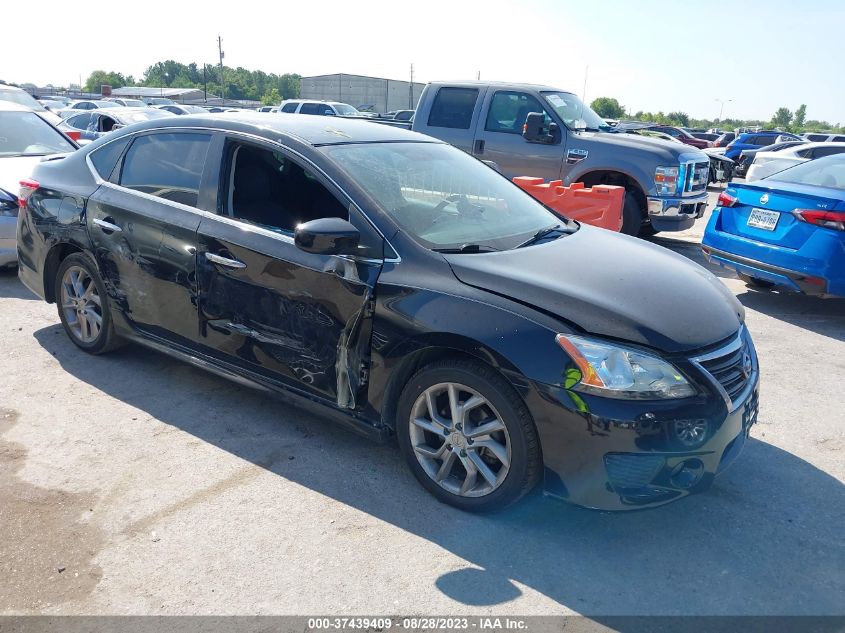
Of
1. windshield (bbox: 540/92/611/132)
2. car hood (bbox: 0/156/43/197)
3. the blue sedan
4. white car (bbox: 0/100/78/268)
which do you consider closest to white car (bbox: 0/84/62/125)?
white car (bbox: 0/100/78/268)

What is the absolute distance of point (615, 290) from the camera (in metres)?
3.32

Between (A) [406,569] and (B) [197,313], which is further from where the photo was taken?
(B) [197,313]

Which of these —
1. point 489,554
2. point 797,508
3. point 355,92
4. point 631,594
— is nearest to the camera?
point 631,594

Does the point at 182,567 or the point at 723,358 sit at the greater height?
the point at 723,358

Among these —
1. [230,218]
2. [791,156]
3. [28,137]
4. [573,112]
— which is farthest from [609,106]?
[230,218]

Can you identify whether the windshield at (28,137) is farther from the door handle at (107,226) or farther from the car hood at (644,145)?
the car hood at (644,145)

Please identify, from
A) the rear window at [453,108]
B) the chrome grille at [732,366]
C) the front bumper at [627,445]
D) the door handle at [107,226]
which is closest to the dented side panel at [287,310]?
the door handle at [107,226]

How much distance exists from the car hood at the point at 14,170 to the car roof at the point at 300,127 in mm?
3158

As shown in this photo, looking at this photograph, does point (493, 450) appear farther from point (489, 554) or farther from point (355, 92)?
point (355, 92)

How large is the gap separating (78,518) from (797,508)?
337 centimetres

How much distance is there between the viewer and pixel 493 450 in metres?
3.21

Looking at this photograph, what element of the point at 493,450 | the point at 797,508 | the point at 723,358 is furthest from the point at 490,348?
the point at 797,508

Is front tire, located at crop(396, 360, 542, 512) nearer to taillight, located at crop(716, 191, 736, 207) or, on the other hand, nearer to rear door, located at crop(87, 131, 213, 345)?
rear door, located at crop(87, 131, 213, 345)

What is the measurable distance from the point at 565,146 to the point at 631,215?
1257 millimetres
